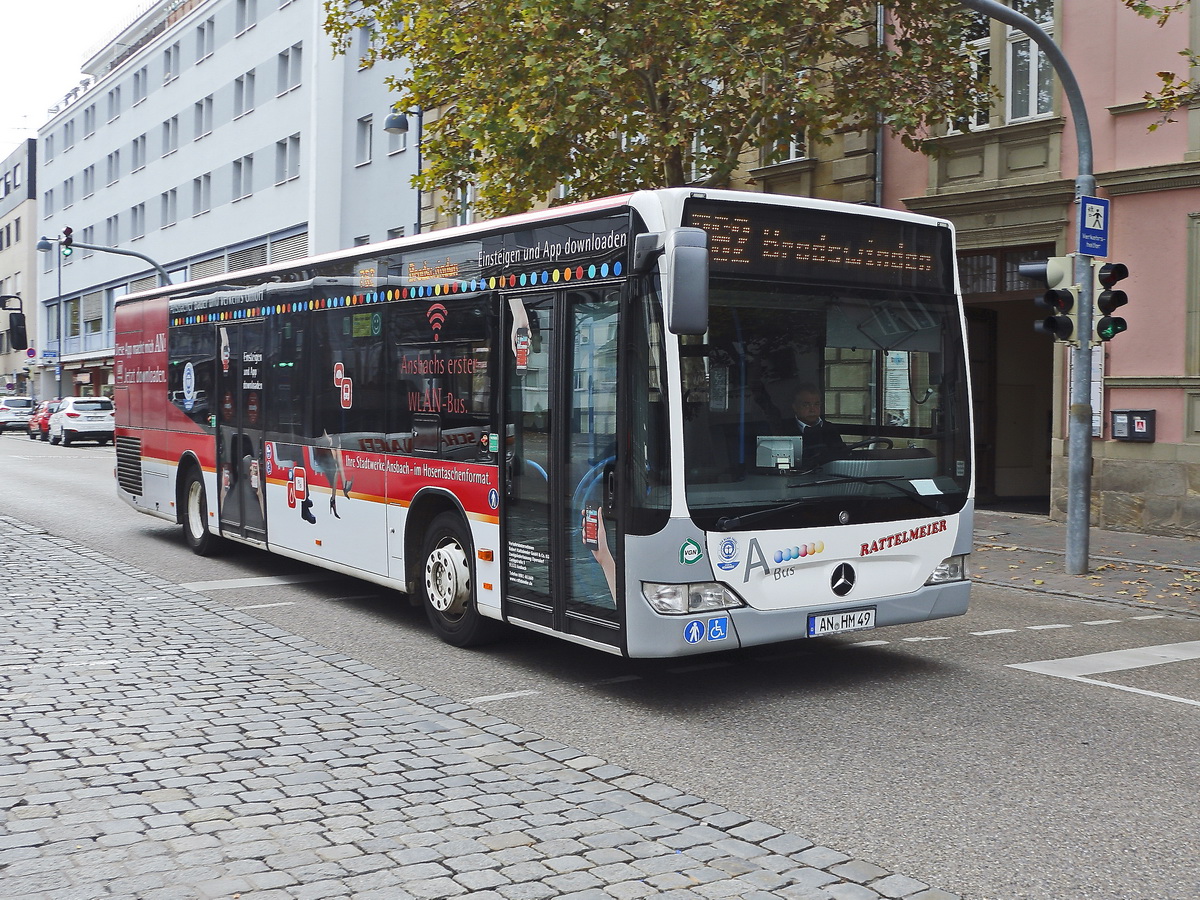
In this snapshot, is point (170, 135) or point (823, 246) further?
point (170, 135)

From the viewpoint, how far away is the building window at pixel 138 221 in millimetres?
57188

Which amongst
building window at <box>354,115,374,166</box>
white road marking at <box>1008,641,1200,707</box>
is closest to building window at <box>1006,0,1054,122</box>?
white road marking at <box>1008,641,1200,707</box>

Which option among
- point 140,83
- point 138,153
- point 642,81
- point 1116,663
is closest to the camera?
point 1116,663

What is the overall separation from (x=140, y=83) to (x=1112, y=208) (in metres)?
51.0

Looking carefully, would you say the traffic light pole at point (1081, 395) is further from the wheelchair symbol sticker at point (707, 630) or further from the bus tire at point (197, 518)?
the bus tire at point (197, 518)

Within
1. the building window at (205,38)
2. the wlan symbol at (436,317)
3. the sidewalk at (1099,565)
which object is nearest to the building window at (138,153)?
the building window at (205,38)

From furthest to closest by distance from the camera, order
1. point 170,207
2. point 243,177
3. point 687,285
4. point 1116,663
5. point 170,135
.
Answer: point 170,135
point 170,207
point 243,177
point 1116,663
point 687,285

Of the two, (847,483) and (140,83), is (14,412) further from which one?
(847,483)

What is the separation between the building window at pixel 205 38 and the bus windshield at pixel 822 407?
46851mm

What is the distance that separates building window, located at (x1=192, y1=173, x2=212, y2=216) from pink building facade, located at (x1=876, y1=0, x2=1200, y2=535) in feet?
117

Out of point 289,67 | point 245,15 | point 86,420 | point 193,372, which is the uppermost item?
point 245,15

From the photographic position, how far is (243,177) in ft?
152

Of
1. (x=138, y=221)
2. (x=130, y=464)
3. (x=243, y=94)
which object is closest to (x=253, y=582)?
(x=130, y=464)

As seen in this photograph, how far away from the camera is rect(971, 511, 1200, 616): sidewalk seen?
38.8ft
